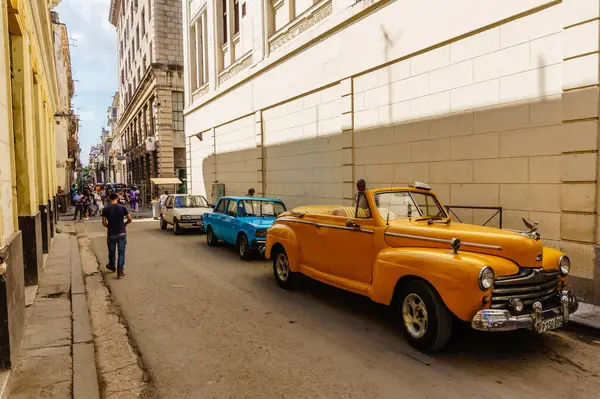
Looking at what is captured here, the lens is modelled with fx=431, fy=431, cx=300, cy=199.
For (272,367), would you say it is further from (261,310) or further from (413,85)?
(413,85)

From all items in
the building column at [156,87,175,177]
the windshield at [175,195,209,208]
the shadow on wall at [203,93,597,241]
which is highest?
the building column at [156,87,175,177]

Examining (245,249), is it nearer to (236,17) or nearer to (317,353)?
(317,353)

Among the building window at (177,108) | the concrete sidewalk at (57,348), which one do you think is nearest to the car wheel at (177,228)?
the concrete sidewalk at (57,348)

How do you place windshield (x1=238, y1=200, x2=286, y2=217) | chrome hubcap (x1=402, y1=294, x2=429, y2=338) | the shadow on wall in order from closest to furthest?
chrome hubcap (x1=402, y1=294, x2=429, y2=338) → the shadow on wall → windshield (x1=238, y1=200, x2=286, y2=217)

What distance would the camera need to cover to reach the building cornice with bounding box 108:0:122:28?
53.1 meters

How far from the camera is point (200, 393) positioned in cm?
388

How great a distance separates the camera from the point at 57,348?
16.1 ft

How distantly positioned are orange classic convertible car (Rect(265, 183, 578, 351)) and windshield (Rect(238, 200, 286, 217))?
4.51 metres

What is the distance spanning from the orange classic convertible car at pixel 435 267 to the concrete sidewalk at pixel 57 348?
330 cm

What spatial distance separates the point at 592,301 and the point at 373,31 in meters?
7.68

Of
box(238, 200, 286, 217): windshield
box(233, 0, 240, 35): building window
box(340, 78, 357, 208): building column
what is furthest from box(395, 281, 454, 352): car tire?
box(233, 0, 240, 35): building window

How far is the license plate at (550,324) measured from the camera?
14.3ft

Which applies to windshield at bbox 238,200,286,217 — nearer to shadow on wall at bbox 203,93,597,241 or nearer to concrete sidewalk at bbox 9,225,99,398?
shadow on wall at bbox 203,93,597,241

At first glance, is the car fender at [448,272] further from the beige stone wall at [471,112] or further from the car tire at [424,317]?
the beige stone wall at [471,112]
